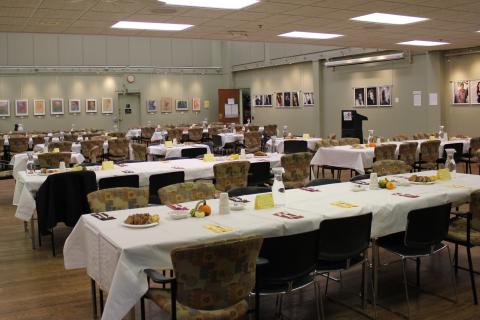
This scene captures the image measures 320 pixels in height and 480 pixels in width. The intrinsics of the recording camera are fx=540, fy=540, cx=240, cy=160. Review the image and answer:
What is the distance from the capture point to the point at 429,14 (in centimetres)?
911

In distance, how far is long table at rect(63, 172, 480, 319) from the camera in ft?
10.2

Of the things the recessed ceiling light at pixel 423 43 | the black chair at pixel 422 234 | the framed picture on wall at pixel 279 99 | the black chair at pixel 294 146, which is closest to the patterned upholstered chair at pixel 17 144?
the black chair at pixel 294 146

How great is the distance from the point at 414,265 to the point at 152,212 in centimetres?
274

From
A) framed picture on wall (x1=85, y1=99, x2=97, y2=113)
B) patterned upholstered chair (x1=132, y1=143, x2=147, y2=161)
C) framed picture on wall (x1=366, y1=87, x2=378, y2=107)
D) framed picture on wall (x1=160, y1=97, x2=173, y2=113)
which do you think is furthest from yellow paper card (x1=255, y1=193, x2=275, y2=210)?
framed picture on wall (x1=160, y1=97, x2=173, y2=113)

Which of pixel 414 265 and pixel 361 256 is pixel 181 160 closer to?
pixel 414 265

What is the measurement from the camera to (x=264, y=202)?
421cm

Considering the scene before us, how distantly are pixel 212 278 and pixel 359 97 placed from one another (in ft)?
49.6

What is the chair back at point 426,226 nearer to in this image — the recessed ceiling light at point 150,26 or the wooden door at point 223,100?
the recessed ceiling light at point 150,26

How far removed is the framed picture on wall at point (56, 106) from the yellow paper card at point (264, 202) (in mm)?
18007

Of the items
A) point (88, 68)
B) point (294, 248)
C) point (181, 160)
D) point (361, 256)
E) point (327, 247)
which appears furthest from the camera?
point (88, 68)

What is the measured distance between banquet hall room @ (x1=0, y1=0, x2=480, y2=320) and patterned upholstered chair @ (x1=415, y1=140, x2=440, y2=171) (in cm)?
3

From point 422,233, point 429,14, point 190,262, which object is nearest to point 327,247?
point 422,233

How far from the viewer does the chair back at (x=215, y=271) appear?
281cm

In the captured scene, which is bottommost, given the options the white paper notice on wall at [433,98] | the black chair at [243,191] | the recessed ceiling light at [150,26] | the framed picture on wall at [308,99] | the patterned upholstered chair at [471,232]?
the patterned upholstered chair at [471,232]
